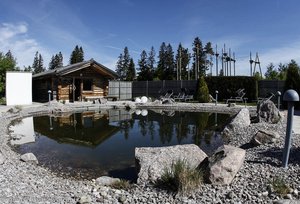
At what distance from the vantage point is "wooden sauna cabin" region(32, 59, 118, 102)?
67.4 ft

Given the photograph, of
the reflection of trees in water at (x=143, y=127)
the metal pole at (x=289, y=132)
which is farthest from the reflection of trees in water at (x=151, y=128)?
the metal pole at (x=289, y=132)

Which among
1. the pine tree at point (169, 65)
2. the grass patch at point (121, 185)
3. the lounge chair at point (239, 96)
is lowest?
the grass patch at point (121, 185)

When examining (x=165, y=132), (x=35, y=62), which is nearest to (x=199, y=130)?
(x=165, y=132)

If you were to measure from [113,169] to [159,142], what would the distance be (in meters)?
2.67

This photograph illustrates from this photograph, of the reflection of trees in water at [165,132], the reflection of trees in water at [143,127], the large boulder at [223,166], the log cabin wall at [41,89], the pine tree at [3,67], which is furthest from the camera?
the log cabin wall at [41,89]

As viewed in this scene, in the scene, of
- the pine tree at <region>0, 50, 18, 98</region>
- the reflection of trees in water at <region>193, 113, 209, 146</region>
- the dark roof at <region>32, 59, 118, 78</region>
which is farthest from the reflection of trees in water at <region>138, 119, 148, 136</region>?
the pine tree at <region>0, 50, 18, 98</region>

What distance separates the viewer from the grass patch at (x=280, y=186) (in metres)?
3.61

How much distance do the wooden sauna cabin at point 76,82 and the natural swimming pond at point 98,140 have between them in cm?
803

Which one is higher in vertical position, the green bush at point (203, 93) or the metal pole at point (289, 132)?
the green bush at point (203, 93)

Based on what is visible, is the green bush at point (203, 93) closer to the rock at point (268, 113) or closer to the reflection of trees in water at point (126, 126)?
the reflection of trees in water at point (126, 126)

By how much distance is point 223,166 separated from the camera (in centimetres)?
407

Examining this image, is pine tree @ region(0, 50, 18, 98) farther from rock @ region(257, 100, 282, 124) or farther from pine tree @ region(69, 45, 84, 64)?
pine tree @ region(69, 45, 84, 64)

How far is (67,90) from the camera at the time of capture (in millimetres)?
21250

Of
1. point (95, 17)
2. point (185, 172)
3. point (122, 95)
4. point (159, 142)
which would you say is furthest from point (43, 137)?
point (122, 95)
